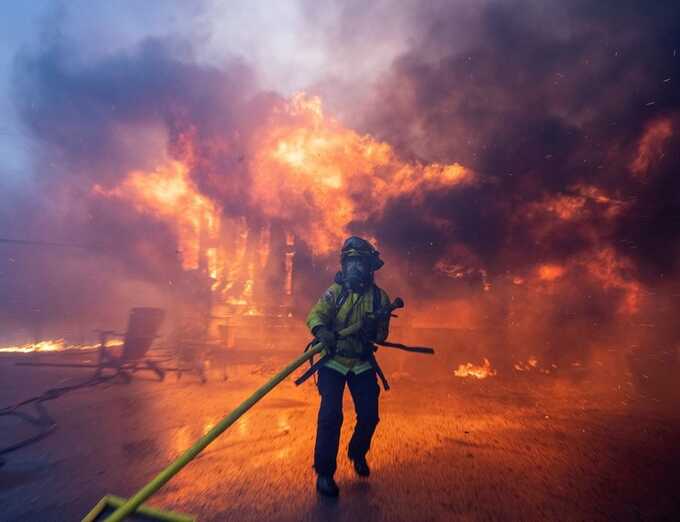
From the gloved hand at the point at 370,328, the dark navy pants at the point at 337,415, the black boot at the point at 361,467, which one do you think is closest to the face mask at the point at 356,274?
the gloved hand at the point at 370,328

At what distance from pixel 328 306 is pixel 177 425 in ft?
10.6

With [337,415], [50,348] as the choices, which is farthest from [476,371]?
[50,348]

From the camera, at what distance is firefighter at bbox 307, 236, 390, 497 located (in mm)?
3041

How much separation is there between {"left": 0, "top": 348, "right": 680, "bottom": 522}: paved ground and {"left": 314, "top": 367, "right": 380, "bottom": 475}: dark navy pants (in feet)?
0.96

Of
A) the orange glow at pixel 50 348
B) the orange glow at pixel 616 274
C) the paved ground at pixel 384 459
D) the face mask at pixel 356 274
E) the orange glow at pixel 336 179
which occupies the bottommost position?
the paved ground at pixel 384 459

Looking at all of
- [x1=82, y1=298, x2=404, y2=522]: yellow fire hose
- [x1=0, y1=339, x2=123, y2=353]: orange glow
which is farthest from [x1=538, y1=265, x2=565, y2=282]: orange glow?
[x1=0, y1=339, x2=123, y2=353]: orange glow

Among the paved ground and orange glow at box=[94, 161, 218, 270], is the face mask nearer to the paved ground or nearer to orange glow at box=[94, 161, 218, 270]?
the paved ground

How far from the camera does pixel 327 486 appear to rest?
2.89 metres

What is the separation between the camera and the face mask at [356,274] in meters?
3.64

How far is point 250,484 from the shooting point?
307 cm

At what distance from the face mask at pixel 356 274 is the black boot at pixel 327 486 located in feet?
5.98

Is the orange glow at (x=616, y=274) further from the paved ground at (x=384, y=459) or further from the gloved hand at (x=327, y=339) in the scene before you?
the gloved hand at (x=327, y=339)

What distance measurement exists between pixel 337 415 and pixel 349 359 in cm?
54

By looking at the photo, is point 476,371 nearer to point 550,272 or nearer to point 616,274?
point 550,272
